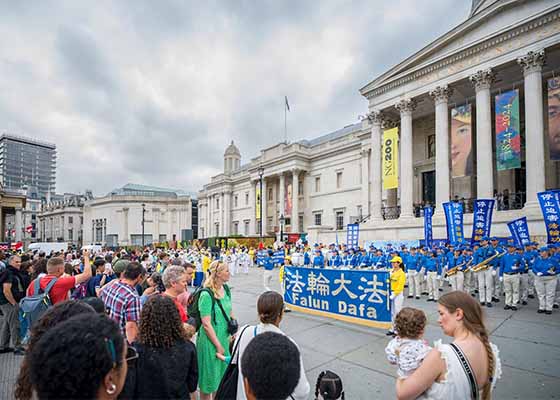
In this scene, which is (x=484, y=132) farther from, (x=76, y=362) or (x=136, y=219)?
(x=136, y=219)

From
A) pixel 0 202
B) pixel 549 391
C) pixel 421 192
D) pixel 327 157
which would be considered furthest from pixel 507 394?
pixel 0 202

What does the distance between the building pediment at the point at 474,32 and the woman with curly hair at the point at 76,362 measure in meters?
24.0

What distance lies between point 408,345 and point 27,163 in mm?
161324

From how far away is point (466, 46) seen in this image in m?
19.6

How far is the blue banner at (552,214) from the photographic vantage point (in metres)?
12.3

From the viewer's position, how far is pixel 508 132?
17844 millimetres

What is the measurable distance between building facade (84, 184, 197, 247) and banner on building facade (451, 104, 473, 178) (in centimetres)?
5985

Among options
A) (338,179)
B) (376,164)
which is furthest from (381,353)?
(338,179)

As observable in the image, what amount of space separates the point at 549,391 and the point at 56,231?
111 meters

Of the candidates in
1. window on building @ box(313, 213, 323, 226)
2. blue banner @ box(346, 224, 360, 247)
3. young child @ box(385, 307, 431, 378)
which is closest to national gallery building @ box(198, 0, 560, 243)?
blue banner @ box(346, 224, 360, 247)

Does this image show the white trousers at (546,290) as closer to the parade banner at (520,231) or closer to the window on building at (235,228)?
the parade banner at (520,231)

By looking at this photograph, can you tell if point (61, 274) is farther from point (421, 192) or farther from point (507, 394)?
point (421, 192)

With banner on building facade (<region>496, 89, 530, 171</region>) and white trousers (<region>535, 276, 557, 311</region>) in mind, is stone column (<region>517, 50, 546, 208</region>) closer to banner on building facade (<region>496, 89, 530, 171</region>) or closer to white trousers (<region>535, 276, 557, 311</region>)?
banner on building facade (<region>496, 89, 530, 171</region>)

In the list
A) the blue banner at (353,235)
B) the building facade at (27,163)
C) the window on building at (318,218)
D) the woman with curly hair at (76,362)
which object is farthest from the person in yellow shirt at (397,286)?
the building facade at (27,163)
